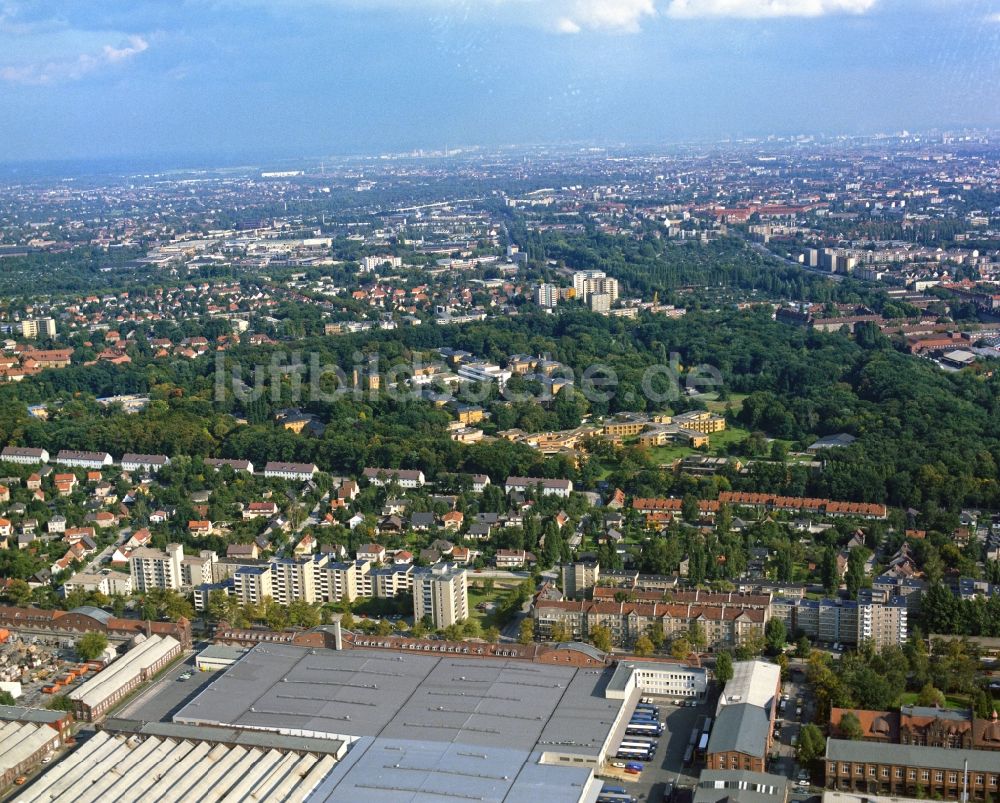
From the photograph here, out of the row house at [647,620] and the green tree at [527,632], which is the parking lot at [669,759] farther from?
the green tree at [527,632]

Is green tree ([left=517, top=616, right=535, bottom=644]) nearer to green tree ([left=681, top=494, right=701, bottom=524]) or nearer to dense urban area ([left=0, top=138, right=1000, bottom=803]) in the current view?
dense urban area ([left=0, top=138, right=1000, bottom=803])

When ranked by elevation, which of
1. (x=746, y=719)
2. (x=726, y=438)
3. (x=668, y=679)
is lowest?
(x=726, y=438)

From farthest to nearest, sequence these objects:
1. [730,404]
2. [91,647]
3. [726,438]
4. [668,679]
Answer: [730,404] < [726,438] < [91,647] < [668,679]

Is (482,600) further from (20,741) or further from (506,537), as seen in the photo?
(20,741)

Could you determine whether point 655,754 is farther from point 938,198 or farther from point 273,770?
point 938,198

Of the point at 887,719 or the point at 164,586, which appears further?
the point at 164,586

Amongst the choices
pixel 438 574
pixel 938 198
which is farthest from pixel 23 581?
pixel 938 198

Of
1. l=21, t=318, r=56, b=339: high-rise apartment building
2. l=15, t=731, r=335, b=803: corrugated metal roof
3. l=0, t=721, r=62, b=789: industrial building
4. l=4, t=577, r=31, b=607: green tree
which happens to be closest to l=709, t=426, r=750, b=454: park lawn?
l=4, t=577, r=31, b=607: green tree

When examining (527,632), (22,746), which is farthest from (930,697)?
(22,746)
